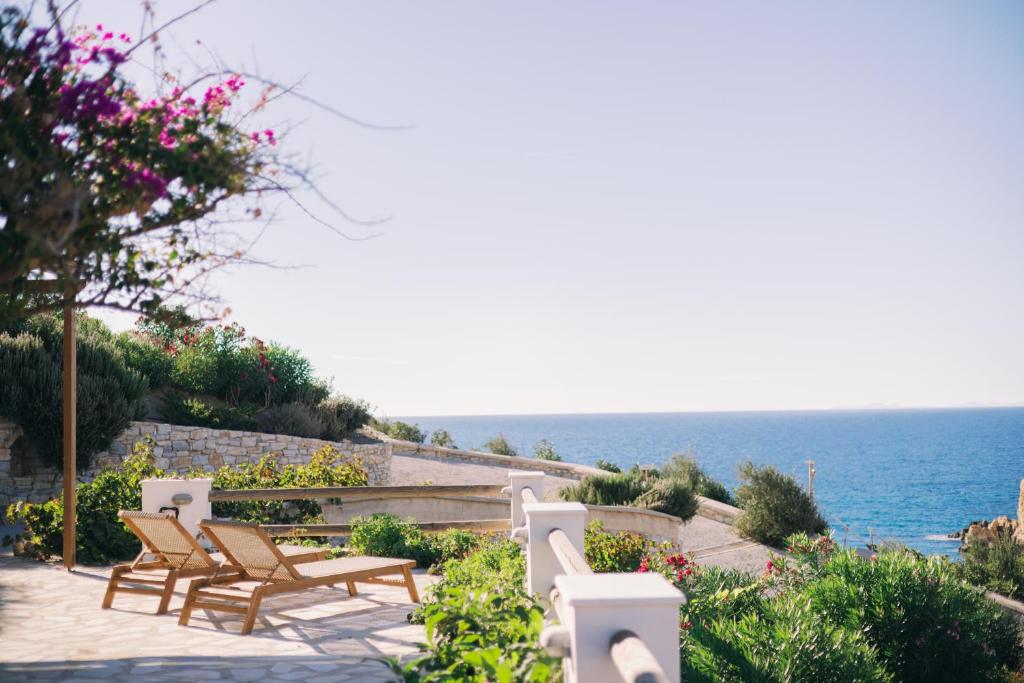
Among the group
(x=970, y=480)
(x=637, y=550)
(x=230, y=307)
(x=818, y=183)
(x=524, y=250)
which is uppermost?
(x=818, y=183)

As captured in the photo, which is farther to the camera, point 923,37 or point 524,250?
point 524,250

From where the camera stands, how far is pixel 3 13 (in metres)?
2.89

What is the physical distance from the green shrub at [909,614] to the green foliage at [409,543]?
12.1 ft

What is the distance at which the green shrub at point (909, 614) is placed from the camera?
15.8ft

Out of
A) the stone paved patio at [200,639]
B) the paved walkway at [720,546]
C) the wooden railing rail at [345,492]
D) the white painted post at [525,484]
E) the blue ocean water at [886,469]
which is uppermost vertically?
the white painted post at [525,484]

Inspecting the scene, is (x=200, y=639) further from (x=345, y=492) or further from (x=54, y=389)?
(x=54, y=389)

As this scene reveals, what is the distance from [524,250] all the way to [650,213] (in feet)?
18.0

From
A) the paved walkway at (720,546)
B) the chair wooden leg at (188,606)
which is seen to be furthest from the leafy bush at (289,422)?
the chair wooden leg at (188,606)

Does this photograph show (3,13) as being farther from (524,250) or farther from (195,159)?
(524,250)

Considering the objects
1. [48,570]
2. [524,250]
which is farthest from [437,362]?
[48,570]

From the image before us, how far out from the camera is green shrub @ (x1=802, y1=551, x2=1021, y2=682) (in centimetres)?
481

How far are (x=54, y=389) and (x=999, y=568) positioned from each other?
14.1m

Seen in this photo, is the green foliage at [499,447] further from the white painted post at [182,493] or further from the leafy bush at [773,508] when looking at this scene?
the white painted post at [182,493]

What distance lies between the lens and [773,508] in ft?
47.0
